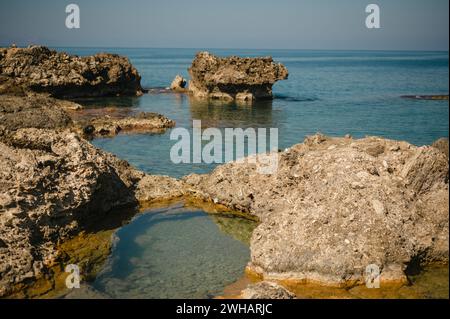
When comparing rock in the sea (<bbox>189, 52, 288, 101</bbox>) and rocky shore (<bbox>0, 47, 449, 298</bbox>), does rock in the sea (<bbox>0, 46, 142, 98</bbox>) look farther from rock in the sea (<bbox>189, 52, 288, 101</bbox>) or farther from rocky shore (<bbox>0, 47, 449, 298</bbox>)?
rocky shore (<bbox>0, 47, 449, 298</bbox>)

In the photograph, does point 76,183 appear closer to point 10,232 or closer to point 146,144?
point 10,232

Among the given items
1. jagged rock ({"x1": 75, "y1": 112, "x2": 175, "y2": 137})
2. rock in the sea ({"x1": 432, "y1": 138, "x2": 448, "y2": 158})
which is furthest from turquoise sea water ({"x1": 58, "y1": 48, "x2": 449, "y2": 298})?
rock in the sea ({"x1": 432, "y1": 138, "x2": 448, "y2": 158})

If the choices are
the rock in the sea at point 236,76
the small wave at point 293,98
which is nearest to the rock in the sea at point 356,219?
the rock in the sea at point 236,76

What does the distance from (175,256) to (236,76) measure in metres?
46.1

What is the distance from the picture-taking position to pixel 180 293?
10453mm

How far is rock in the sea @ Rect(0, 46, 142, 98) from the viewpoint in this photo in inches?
2030

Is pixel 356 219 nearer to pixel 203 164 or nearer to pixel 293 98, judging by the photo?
pixel 203 164

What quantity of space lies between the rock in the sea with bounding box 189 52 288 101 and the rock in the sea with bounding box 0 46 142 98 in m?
9.83

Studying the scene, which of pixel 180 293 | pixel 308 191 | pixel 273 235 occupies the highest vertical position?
pixel 308 191

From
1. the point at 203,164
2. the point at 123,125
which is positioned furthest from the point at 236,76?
the point at 203,164

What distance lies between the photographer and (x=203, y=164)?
2423 centimetres

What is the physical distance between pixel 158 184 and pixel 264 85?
43.1 meters
